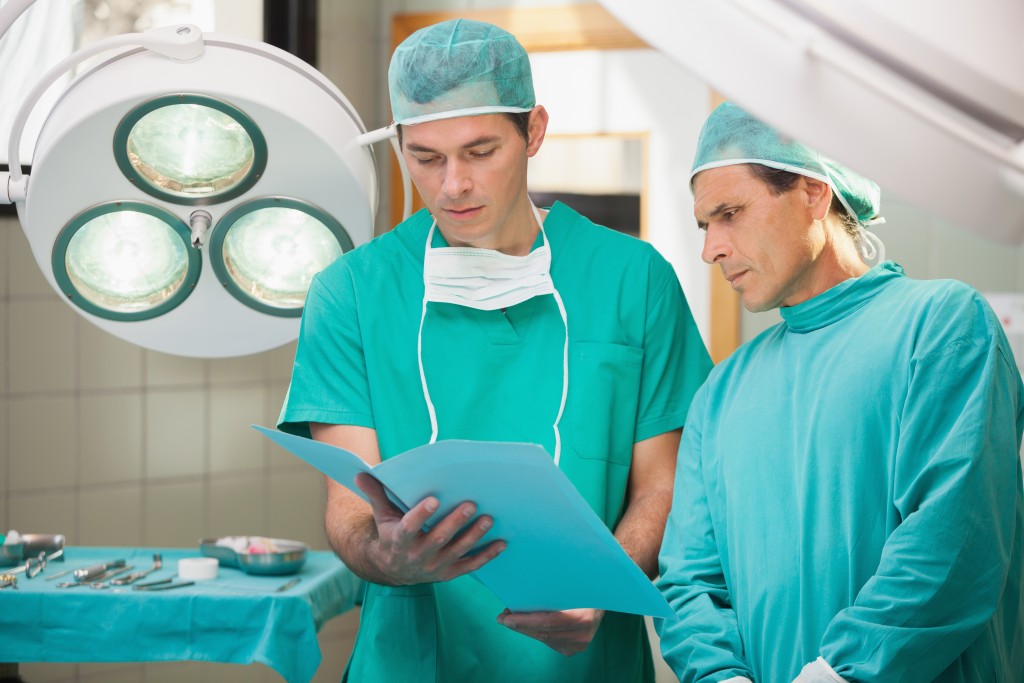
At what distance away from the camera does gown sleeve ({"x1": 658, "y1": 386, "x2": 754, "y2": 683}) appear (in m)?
1.22

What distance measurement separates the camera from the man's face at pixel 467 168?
Result: 1.31 m

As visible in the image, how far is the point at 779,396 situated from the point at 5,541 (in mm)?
1928

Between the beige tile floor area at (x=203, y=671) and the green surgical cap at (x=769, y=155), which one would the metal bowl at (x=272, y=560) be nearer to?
the beige tile floor area at (x=203, y=671)

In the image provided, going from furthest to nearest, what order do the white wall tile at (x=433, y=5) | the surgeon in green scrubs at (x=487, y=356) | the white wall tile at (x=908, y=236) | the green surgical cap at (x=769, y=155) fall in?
the white wall tile at (x=433, y=5)
the white wall tile at (x=908, y=236)
the surgeon in green scrubs at (x=487, y=356)
the green surgical cap at (x=769, y=155)

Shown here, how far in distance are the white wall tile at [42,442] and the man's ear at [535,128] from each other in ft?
6.71

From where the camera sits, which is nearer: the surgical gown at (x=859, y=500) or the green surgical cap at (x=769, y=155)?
the surgical gown at (x=859, y=500)

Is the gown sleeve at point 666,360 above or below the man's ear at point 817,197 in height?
below

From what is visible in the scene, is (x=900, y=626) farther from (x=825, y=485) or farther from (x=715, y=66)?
(x=715, y=66)

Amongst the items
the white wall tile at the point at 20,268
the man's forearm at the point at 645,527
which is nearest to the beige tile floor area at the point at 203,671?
the white wall tile at the point at 20,268

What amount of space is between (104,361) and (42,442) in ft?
0.94

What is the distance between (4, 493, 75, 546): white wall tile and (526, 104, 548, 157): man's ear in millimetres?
2119

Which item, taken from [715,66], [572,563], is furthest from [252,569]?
[715,66]

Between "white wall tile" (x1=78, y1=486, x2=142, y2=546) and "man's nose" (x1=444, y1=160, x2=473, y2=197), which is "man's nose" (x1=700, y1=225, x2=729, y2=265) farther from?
"white wall tile" (x1=78, y1=486, x2=142, y2=546)

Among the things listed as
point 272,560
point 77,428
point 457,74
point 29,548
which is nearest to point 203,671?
point 77,428
